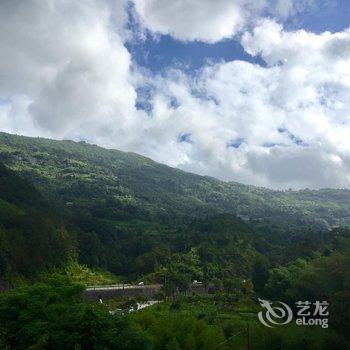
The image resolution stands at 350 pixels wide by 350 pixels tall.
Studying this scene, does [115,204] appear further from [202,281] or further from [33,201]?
[202,281]

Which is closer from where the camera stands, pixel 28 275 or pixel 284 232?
pixel 28 275

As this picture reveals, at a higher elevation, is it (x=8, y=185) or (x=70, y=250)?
(x=8, y=185)

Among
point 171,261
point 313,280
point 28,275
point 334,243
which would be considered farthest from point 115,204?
point 313,280

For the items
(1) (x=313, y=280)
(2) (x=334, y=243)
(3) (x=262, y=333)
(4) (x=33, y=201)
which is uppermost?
(4) (x=33, y=201)

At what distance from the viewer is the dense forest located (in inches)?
1241

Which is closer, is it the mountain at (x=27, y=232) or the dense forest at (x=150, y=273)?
the dense forest at (x=150, y=273)

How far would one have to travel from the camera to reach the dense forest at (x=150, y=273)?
103 feet

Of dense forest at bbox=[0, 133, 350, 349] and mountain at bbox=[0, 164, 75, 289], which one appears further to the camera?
mountain at bbox=[0, 164, 75, 289]

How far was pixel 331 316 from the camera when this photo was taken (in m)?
36.6

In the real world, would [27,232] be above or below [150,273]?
above

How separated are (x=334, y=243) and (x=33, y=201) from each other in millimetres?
75248

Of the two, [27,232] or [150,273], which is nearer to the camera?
[27,232]

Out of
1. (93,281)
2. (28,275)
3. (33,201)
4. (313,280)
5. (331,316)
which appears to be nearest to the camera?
(331,316)

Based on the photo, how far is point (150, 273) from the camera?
340 feet
